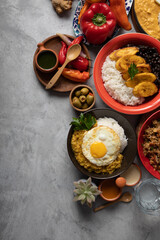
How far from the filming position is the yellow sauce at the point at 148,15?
3098mm

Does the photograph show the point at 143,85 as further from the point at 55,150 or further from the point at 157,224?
the point at 157,224

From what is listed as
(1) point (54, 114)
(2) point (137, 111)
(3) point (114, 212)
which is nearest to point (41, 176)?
(1) point (54, 114)

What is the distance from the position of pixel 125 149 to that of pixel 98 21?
1699 millimetres

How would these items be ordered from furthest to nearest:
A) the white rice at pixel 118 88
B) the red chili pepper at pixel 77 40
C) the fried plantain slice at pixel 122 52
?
the red chili pepper at pixel 77 40 → the white rice at pixel 118 88 → the fried plantain slice at pixel 122 52

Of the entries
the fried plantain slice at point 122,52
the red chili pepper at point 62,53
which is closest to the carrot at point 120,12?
the fried plantain slice at point 122,52

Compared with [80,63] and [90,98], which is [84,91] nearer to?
[90,98]

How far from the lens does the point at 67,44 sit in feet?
10.6

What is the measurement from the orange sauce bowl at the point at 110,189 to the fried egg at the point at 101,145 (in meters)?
0.35

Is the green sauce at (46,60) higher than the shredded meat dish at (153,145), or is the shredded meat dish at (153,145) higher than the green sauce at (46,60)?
the green sauce at (46,60)

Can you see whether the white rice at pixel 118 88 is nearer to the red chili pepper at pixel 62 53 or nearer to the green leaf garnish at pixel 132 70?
the green leaf garnish at pixel 132 70

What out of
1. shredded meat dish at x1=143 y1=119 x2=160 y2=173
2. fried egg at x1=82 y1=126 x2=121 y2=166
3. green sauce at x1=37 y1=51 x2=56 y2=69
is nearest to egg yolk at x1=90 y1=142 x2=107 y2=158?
fried egg at x1=82 y1=126 x2=121 y2=166

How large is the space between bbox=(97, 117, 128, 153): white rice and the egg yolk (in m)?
0.27

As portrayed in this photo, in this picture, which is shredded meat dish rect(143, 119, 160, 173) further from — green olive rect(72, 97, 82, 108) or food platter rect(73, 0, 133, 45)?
food platter rect(73, 0, 133, 45)

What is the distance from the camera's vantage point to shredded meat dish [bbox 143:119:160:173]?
9.82 feet
